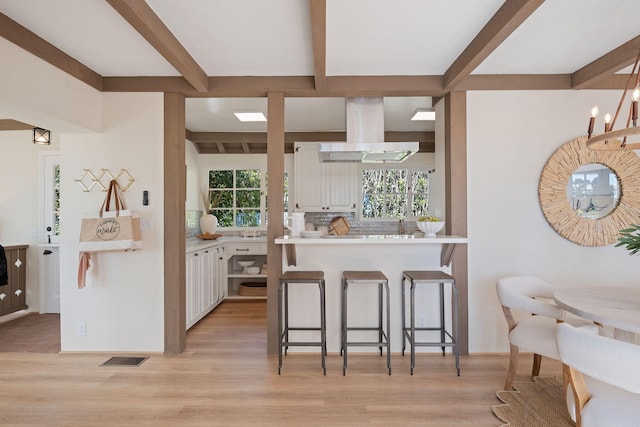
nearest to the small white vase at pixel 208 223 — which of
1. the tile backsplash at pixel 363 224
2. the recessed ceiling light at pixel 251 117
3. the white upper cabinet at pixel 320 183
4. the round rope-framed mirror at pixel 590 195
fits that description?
the tile backsplash at pixel 363 224

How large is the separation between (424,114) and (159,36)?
304 centimetres

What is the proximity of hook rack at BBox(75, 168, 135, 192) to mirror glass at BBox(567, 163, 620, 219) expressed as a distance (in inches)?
151

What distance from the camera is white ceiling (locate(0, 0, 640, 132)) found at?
209 centimetres

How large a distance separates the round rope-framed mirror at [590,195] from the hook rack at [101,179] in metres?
3.61

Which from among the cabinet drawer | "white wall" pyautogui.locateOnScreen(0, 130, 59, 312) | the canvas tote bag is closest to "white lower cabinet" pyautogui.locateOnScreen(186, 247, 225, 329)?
the cabinet drawer

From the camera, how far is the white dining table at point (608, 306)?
1645 millimetres

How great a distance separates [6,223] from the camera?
4.39 metres

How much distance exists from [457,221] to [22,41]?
11.3 ft

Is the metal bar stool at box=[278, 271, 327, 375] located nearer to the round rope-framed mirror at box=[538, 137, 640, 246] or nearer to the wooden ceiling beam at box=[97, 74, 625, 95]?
the wooden ceiling beam at box=[97, 74, 625, 95]

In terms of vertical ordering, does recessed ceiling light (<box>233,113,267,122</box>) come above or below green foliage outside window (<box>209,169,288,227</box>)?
above

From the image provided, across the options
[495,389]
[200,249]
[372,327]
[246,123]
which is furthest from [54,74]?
[495,389]

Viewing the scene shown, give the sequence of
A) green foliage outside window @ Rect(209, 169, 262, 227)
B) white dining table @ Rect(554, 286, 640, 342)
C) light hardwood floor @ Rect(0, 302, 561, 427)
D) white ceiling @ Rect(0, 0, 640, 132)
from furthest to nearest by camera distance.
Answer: green foliage outside window @ Rect(209, 169, 262, 227) < light hardwood floor @ Rect(0, 302, 561, 427) < white ceiling @ Rect(0, 0, 640, 132) < white dining table @ Rect(554, 286, 640, 342)

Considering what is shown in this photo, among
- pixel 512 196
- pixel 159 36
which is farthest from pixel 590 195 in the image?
pixel 159 36

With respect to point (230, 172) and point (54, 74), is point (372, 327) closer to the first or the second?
point (54, 74)
